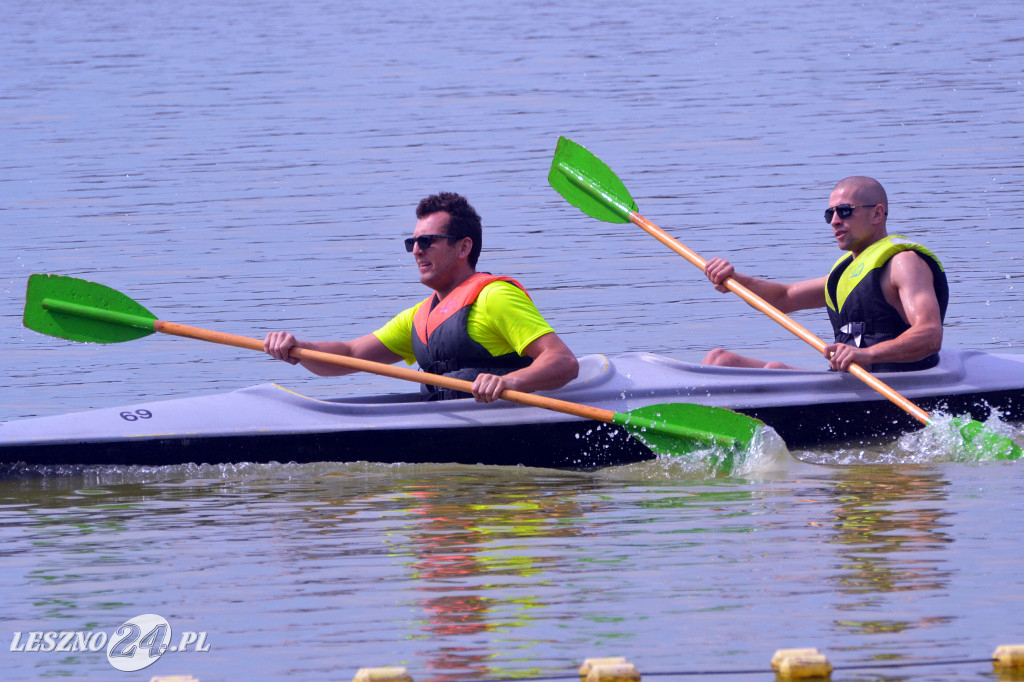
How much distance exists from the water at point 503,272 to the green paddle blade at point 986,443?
0.17 metres

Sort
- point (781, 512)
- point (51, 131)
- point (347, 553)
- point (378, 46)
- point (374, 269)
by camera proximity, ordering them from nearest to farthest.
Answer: point (347, 553)
point (781, 512)
point (374, 269)
point (51, 131)
point (378, 46)

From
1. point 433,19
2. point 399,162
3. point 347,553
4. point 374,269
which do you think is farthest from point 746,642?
point 433,19

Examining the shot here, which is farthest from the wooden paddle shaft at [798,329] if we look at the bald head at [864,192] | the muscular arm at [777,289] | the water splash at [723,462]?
the bald head at [864,192]

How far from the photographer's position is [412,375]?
6.29 m

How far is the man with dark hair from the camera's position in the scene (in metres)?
6.18

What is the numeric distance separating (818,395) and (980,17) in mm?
25167

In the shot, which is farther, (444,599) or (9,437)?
(9,437)

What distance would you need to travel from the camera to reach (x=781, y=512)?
5.43 m

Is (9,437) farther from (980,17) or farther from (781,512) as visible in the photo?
(980,17)

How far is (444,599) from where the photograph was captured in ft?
14.3

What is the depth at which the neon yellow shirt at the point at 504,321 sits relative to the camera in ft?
20.3

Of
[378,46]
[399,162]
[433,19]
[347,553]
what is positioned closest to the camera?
[347,553]

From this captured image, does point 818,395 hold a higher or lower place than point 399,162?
lower

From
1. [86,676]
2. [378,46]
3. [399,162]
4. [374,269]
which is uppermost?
[378,46]
